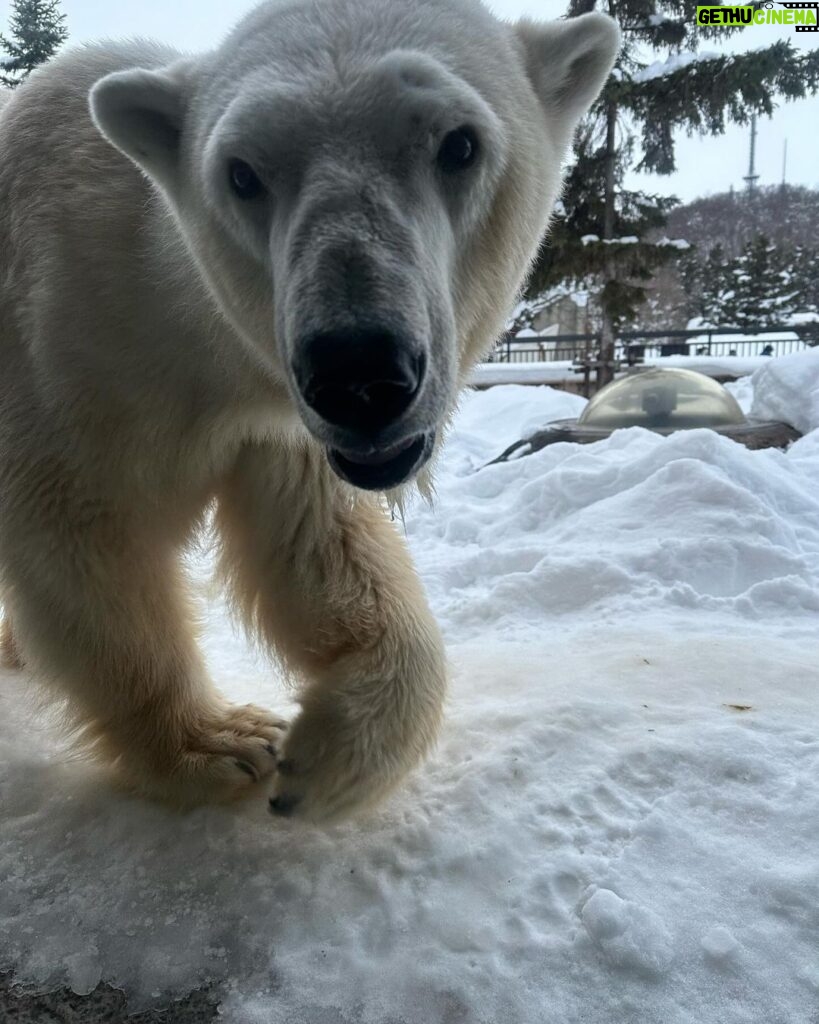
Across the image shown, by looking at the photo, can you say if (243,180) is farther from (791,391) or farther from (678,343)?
(678,343)

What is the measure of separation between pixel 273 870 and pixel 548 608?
52.4 inches

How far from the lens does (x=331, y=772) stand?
1.33 metres

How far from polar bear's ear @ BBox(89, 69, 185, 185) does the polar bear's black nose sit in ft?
2.08

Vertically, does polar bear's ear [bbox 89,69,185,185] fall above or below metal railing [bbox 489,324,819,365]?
above

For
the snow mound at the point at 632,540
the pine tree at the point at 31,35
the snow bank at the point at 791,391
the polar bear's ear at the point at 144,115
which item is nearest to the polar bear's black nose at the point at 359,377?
the polar bear's ear at the point at 144,115

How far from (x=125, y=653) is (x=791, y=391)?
5.51m

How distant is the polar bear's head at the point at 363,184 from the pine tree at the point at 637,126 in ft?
30.0

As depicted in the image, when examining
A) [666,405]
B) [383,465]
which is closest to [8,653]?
[383,465]

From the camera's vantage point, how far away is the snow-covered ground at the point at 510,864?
3.21 ft

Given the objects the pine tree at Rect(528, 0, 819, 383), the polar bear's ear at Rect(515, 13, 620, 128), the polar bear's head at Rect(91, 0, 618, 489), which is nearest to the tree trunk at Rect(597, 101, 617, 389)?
the pine tree at Rect(528, 0, 819, 383)

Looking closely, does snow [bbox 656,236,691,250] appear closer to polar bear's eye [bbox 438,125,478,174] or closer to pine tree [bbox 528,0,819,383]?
pine tree [bbox 528,0,819,383]

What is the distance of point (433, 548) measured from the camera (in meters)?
3.21

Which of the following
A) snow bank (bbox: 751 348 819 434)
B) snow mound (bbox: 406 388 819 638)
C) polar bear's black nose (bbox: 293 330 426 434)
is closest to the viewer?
polar bear's black nose (bbox: 293 330 426 434)

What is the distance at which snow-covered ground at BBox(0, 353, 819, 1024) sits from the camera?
98 centimetres
